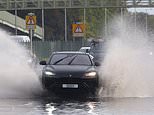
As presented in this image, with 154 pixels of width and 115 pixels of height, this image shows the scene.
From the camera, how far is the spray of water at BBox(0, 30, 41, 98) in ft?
73.4

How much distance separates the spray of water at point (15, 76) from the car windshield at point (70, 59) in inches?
38.8

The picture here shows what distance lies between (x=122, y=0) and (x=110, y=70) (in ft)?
134

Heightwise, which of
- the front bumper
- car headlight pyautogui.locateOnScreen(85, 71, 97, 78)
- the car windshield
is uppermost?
the car windshield

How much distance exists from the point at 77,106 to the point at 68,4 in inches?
1827

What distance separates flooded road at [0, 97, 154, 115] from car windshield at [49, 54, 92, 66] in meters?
1.72

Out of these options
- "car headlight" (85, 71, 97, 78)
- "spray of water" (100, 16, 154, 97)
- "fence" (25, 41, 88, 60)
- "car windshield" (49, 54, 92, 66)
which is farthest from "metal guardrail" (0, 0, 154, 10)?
"car headlight" (85, 71, 97, 78)

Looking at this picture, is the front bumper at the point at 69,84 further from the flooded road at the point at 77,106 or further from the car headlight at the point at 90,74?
the flooded road at the point at 77,106

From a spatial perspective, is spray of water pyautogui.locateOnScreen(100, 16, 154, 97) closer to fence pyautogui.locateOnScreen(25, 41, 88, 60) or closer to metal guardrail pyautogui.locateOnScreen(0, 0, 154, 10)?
fence pyautogui.locateOnScreen(25, 41, 88, 60)

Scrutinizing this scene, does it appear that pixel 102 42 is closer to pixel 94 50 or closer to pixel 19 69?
pixel 94 50

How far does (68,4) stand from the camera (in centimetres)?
6438

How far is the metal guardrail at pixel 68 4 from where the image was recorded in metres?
63.8

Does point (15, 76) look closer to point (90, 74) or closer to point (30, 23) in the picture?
point (90, 74)

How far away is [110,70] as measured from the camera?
2400 cm

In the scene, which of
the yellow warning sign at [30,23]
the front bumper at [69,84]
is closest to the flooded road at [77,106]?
the front bumper at [69,84]
